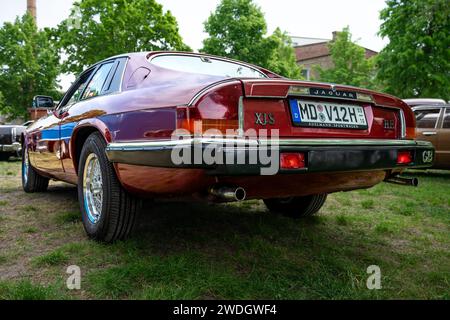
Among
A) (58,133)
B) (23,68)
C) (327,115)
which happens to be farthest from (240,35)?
(327,115)

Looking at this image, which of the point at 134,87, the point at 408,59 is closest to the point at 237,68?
the point at 134,87

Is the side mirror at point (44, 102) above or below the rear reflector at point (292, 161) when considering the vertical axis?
above

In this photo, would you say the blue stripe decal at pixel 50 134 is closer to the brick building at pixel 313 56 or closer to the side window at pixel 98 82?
the side window at pixel 98 82

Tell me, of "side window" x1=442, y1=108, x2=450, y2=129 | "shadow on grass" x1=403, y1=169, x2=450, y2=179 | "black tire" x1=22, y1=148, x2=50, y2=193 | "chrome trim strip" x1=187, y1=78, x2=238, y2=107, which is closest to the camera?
"chrome trim strip" x1=187, y1=78, x2=238, y2=107

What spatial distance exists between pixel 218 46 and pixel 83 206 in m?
19.8

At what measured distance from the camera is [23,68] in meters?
24.6

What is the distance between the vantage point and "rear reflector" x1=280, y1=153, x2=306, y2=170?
2.08 m

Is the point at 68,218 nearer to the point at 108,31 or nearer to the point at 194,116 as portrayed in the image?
the point at 194,116

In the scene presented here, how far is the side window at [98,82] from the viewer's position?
330cm

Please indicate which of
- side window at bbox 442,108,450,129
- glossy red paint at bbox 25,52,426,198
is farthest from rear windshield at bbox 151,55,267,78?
side window at bbox 442,108,450,129

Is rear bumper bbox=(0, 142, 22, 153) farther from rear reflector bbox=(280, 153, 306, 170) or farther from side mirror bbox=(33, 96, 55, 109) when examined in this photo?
rear reflector bbox=(280, 153, 306, 170)

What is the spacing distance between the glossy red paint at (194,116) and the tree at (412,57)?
41.2ft

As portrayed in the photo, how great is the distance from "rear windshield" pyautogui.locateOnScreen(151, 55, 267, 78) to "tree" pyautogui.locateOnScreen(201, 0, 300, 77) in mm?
18719

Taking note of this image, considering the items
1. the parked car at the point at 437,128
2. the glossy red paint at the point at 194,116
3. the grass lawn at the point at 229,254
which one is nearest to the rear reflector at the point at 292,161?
the glossy red paint at the point at 194,116
